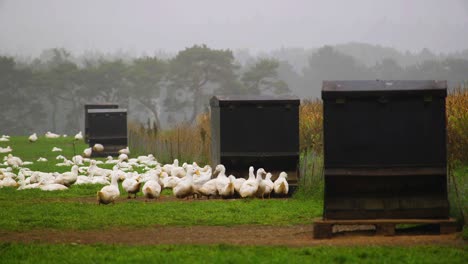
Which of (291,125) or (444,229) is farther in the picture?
(291,125)

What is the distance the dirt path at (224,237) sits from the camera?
13.4 meters

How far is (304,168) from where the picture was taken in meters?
22.7

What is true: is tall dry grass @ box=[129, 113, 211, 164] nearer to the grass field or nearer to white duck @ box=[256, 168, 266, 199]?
the grass field

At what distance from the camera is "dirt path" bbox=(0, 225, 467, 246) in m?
13.4

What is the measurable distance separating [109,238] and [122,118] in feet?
102

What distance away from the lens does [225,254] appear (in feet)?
40.7

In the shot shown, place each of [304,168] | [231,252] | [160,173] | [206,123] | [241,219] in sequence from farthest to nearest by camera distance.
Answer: [206,123] < [160,173] < [304,168] < [241,219] < [231,252]

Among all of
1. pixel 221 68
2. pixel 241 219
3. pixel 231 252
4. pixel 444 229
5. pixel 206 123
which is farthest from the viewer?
pixel 221 68

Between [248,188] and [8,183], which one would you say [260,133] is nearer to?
[248,188]

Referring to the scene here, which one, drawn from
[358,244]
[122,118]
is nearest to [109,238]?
[358,244]

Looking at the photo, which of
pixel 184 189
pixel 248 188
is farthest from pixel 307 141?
pixel 248 188

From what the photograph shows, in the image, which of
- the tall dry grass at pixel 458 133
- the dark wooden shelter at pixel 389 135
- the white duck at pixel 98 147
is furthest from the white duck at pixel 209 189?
the white duck at pixel 98 147

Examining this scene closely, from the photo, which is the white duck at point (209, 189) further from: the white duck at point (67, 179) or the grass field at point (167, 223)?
the white duck at point (67, 179)

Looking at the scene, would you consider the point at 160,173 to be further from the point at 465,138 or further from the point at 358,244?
the point at 358,244
